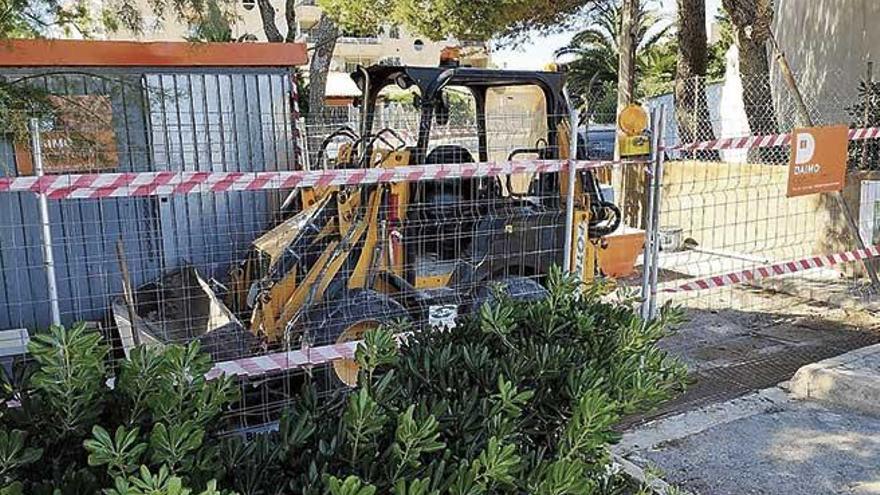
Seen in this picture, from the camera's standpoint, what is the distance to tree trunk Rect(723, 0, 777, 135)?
9.52 meters

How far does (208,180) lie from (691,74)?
29.8 feet

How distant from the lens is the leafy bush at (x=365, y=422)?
1658 millimetres

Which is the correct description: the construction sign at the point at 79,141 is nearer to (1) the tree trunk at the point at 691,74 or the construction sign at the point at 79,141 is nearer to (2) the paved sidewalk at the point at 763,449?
(2) the paved sidewalk at the point at 763,449

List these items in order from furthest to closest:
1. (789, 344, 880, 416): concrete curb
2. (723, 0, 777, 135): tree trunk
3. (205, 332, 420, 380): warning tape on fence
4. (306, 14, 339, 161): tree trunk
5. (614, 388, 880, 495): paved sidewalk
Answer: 1. (306, 14, 339, 161): tree trunk
2. (723, 0, 777, 135): tree trunk
3. (789, 344, 880, 416): concrete curb
4. (205, 332, 420, 380): warning tape on fence
5. (614, 388, 880, 495): paved sidewalk

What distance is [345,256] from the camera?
4.66m

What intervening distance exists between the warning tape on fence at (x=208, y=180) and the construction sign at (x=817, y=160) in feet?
8.27

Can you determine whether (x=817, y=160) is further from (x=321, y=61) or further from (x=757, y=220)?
(x=321, y=61)

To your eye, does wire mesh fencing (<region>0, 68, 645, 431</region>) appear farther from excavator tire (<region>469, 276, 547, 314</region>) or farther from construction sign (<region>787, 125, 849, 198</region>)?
construction sign (<region>787, 125, 849, 198</region>)

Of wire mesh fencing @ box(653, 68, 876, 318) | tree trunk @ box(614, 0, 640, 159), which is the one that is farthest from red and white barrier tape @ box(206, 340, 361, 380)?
tree trunk @ box(614, 0, 640, 159)

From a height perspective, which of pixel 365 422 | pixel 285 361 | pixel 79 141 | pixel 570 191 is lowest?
pixel 285 361

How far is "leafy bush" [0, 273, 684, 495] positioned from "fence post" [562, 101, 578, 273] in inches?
94.8

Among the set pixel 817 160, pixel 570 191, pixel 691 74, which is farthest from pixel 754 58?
pixel 570 191

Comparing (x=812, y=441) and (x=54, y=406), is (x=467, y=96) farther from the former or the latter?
(x=54, y=406)

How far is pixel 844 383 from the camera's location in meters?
4.45
